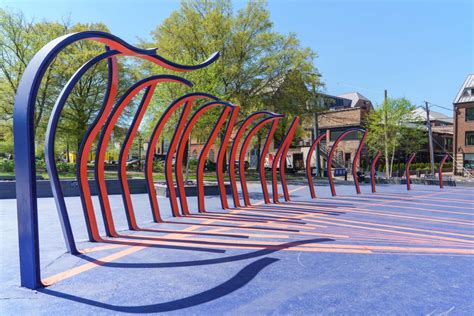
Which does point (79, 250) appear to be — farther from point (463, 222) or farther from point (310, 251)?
point (463, 222)

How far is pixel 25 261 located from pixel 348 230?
225 inches

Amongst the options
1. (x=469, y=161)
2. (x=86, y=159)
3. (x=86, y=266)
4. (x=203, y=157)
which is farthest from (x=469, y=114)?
(x=86, y=266)

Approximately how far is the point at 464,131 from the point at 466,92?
422 centimetres

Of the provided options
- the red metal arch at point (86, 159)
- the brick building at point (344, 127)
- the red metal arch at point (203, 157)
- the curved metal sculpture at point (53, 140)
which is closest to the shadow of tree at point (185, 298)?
the curved metal sculpture at point (53, 140)

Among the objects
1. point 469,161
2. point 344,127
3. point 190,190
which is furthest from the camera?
point 344,127

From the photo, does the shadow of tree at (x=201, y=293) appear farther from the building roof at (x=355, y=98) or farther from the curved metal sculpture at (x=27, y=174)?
the building roof at (x=355, y=98)

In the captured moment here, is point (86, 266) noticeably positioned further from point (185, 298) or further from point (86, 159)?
point (86, 159)

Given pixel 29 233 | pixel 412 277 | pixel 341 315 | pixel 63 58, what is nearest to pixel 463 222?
pixel 412 277

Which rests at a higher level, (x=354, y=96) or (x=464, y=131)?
(x=354, y=96)

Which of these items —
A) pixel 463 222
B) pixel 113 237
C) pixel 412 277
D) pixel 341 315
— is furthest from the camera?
pixel 463 222

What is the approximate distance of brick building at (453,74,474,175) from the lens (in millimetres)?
34562

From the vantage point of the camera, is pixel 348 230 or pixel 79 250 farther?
pixel 348 230

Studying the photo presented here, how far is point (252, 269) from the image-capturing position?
4477mm

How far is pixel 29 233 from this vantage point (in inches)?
152
